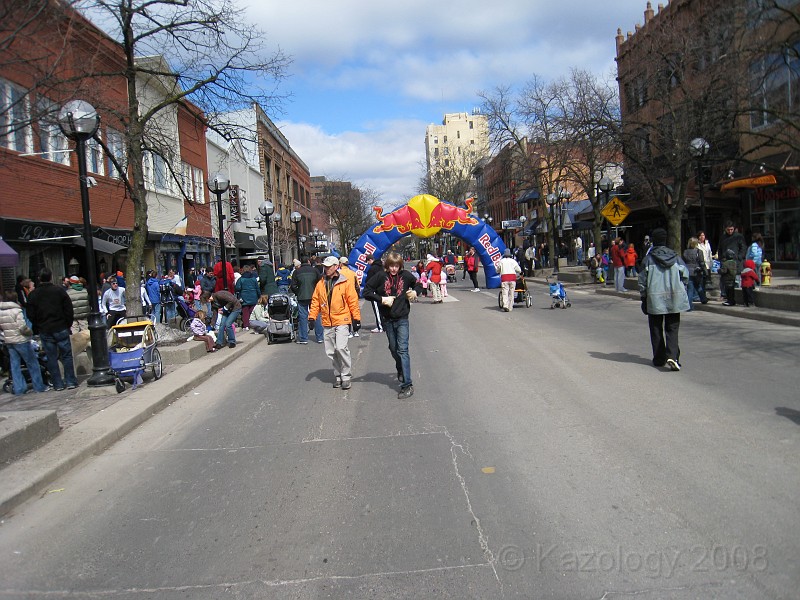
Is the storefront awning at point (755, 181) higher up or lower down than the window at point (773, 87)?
lower down

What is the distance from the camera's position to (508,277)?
61.8 feet

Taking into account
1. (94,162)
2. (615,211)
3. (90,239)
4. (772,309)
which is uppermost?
(94,162)

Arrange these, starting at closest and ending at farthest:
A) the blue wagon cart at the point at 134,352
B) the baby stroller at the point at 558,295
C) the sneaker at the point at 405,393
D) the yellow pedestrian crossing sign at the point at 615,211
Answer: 1. the sneaker at the point at 405,393
2. the blue wagon cart at the point at 134,352
3. the baby stroller at the point at 558,295
4. the yellow pedestrian crossing sign at the point at 615,211

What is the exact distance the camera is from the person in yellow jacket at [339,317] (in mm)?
9141

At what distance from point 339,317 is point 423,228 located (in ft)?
61.5

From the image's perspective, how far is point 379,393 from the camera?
878 cm

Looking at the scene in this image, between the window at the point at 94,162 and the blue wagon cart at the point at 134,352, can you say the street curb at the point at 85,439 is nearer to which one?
the blue wagon cart at the point at 134,352

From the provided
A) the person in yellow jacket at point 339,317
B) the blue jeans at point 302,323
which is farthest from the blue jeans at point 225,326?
the person in yellow jacket at point 339,317

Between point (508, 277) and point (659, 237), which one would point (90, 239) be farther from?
point (508, 277)

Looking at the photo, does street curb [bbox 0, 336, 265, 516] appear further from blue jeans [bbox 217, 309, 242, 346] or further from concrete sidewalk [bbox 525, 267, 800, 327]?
concrete sidewalk [bbox 525, 267, 800, 327]

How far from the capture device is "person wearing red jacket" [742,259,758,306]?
1503cm

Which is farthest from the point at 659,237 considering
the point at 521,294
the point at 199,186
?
the point at 199,186

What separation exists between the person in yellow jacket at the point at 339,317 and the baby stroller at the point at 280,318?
5892 mm

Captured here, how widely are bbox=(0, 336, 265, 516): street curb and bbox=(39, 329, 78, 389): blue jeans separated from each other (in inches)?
56.2
